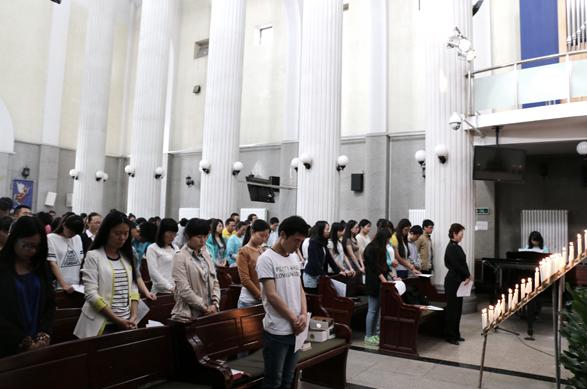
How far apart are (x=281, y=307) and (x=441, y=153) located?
7.15 m

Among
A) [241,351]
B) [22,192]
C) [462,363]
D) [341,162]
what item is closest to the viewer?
[241,351]

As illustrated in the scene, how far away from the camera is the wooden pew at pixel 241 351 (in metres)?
3.48

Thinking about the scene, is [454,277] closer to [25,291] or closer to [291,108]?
[25,291]

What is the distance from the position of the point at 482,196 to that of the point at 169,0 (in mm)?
12145

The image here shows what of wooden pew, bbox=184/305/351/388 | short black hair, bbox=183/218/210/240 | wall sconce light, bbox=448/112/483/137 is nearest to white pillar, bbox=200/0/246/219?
wall sconce light, bbox=448/112/483/137

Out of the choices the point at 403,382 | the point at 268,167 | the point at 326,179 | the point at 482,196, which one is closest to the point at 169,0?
the point at 268,167

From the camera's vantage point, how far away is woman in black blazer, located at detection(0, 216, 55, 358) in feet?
8.66

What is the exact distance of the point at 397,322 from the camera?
21.1 ft

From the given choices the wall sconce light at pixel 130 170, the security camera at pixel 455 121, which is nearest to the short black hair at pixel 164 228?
the security camera at pixel 455 121

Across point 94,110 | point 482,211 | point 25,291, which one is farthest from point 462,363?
point 94,110

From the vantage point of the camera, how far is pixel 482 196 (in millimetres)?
12672

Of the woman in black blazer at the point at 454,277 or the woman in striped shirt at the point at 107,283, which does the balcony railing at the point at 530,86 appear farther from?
the woman in striped shirt at the point at 107,283

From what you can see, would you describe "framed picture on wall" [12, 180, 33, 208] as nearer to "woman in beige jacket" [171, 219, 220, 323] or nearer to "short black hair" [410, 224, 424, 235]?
"short black hair" [410, 224, 424, 235]

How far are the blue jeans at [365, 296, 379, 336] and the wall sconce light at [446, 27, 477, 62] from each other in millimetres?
5230
